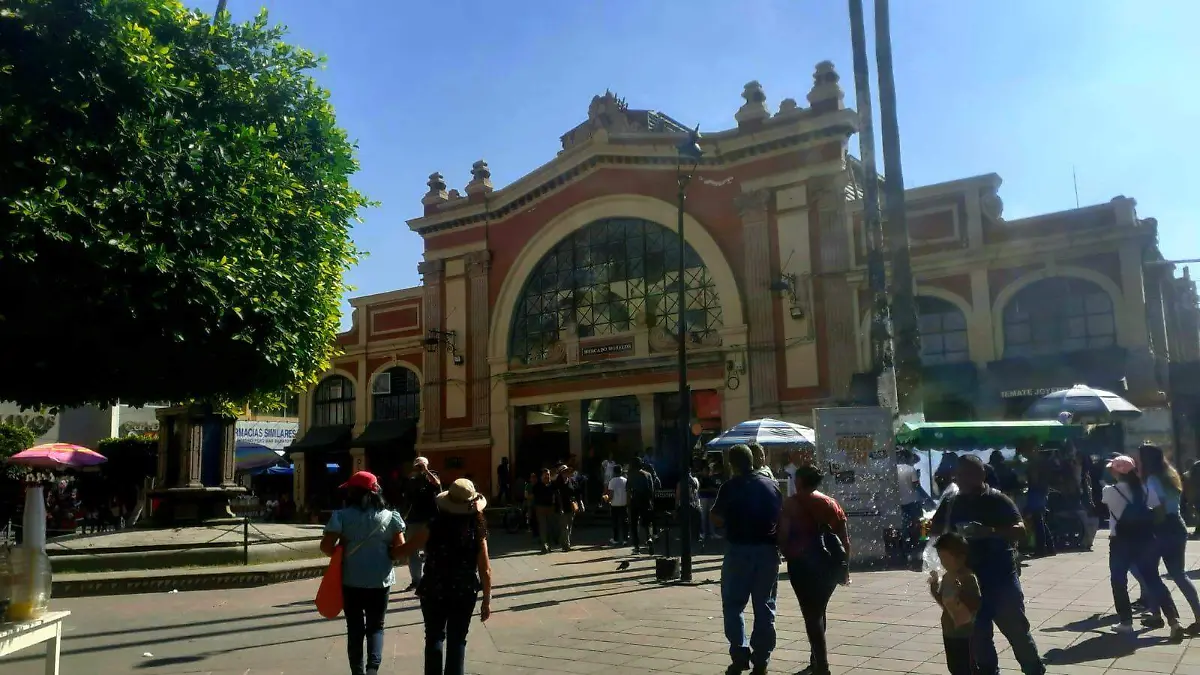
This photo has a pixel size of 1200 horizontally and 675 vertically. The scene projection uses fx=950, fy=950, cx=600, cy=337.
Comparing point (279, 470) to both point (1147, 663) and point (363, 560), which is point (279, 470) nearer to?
point (363, 560)

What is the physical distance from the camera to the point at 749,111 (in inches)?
986

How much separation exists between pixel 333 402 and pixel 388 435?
366cm

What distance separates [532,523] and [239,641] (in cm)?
1236

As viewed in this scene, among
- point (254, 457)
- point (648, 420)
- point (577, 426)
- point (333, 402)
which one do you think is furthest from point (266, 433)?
point (648, 420)

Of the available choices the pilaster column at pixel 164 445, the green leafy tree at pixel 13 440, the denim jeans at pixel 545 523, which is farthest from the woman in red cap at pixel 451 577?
the green leafy tree at pixel 13 440

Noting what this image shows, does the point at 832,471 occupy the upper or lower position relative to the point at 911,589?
upper

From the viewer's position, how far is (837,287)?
23.2 meters

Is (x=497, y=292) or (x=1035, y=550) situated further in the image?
(x=497, y=292)

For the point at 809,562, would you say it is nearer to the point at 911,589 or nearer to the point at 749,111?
the point at 911,589

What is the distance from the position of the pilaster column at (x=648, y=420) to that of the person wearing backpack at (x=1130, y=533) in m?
17.6

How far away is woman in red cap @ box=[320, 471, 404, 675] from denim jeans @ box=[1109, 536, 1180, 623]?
5961mm

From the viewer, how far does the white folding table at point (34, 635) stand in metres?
5.38

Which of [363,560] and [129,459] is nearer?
[363,560]

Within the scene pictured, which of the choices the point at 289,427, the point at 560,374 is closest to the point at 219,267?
the point at 560,374
